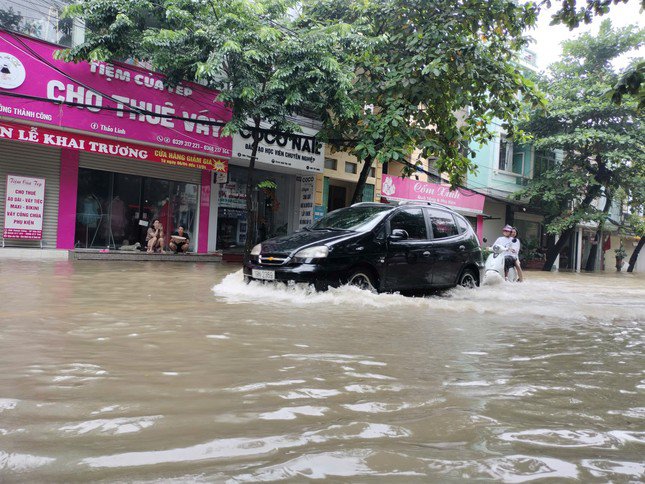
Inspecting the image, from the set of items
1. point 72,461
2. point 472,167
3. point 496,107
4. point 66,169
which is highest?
point 496,107

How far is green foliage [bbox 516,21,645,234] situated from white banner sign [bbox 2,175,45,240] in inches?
720

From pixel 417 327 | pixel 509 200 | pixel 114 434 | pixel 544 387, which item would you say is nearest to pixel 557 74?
pixel 509 200

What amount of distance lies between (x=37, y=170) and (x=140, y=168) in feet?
8.58

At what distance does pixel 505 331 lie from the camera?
5.18m

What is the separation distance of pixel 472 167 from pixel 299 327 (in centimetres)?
1052

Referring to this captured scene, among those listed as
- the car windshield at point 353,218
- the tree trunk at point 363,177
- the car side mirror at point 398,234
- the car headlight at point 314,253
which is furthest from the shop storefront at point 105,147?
the car side mirror at point 398,234

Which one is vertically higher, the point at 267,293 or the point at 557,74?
the point at 557,74

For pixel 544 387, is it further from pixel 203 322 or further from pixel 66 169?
pixel 66 169

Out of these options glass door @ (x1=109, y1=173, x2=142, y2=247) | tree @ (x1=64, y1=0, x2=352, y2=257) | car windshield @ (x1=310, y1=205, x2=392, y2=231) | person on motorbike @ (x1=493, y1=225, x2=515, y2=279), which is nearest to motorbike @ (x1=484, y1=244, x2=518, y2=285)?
person on motorbike @ (x1=493, y1=225, x2=515, y2=279)

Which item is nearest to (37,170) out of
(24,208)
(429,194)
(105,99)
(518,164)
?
(24,208)

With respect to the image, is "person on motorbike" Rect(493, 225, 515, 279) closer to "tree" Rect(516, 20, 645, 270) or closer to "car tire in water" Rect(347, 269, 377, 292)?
"car tire in water" Rect(347, 269, 377, 292)

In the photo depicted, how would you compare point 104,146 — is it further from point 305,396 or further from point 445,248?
point 305,396

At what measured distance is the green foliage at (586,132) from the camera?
2123cm

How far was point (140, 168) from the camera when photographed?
1425 centimetres
